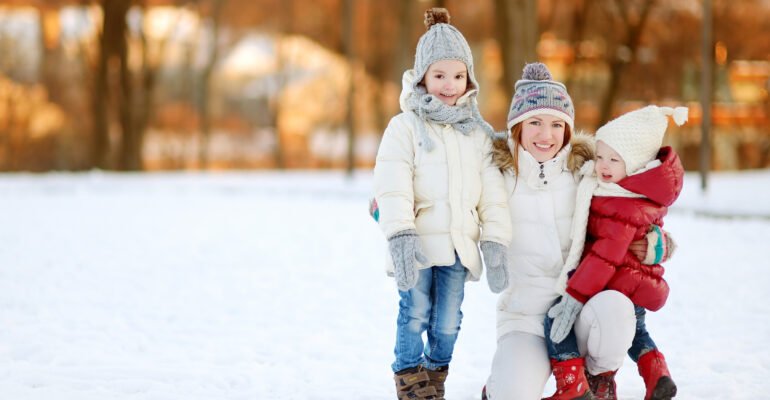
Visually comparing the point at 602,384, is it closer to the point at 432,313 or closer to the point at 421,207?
the point at 432,313

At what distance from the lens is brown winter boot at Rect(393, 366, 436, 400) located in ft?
14.8

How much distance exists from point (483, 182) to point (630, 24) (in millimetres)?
23636

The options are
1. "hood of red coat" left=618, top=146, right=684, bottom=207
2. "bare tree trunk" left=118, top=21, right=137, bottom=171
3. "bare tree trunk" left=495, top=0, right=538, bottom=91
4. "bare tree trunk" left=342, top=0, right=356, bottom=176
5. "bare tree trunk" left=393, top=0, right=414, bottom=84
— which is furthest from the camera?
"bare tree trunk" left=118, top=21, right=137, bottom=171

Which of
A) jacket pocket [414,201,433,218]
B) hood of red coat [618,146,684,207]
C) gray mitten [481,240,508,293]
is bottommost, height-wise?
gray mitten [481,240,508,293]

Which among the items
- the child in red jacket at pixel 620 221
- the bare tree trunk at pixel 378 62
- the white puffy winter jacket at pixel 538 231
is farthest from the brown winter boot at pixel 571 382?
the bare tree trunk at pixel 378 62

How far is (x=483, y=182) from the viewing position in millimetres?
4480

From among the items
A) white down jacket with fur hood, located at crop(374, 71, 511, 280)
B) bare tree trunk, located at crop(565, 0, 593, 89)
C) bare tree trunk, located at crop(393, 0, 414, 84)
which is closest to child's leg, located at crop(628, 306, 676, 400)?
white down jacket with fur hood, located at crop(374, 71, 511, 280)

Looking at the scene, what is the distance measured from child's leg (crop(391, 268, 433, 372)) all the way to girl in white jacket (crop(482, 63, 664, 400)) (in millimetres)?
370

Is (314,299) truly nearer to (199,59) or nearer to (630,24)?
(630,24)

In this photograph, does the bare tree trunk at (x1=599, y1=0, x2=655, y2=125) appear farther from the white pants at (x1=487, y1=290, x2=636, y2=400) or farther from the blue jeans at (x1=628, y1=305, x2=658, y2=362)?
the white pants at (x1=487, y1=290, x2=636, y2=400)

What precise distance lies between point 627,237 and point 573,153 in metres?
0.52

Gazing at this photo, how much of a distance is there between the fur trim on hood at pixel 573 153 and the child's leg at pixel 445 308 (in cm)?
50

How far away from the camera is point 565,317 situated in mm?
4273

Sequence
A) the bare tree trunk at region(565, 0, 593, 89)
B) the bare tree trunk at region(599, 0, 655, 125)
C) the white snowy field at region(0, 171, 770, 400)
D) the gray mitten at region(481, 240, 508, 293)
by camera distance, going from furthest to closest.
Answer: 1. the bare tree trunk at region(565, 0, 593, 89)
2. the bare tree trunk at region(599, 0, 655, 125)
3. the white snowy field at region(0, 171, 770, 400)
4. the gray mitten at region(481, 240, 508, 293)
